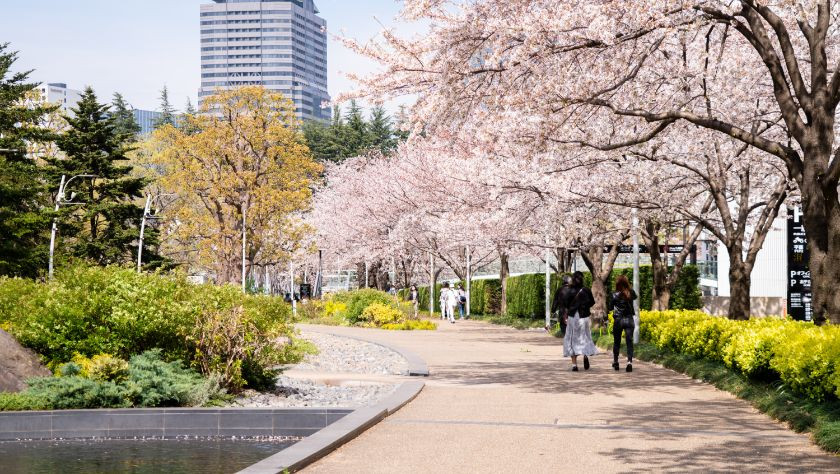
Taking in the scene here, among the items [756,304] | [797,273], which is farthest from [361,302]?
[797,273]

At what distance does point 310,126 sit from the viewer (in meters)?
120

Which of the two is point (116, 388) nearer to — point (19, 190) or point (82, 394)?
point (82, 394)

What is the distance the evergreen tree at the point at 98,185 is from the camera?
50906mm

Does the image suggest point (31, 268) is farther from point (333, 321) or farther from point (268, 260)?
point (268, 260)

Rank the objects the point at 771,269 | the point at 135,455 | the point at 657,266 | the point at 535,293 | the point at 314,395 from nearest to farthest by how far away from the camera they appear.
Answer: the point at 135,455 → the point at 314,395 → the point at 657,266 → the point at 535,293 → the point at 771,269

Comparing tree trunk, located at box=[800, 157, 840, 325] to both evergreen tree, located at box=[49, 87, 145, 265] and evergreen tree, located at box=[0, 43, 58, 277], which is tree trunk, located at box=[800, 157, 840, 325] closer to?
evergreen tree, located at box=[0, 43, 58, 277]

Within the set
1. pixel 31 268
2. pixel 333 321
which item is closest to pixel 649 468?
pixel 333 321

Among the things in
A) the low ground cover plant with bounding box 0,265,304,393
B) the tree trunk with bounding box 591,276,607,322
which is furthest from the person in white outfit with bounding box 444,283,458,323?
the low ground cover plant with bounding box 0,265,304,393

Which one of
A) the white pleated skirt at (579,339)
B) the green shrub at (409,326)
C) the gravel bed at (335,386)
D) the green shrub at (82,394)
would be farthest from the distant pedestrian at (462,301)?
the green shrub at (82,394)

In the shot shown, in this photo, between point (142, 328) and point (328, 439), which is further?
point (142, 328)

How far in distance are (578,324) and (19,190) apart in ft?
96.8

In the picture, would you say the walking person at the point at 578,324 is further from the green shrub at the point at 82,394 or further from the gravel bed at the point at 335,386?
the green shrub at the point at 82,394

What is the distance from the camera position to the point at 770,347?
43.9 ft

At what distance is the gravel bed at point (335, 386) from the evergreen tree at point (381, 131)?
8265 cm
